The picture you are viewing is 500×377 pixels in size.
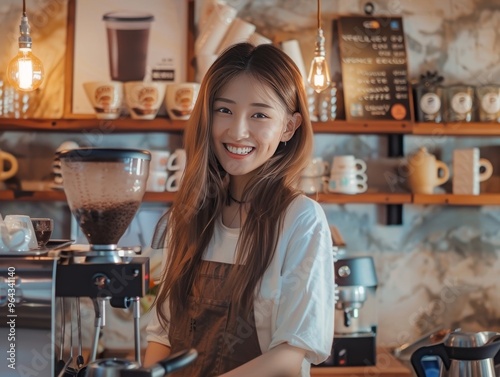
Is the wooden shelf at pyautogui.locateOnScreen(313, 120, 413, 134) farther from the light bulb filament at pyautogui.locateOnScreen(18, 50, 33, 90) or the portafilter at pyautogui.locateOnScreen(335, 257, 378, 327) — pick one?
the light bulb filament at pyautogui.locateOnScreen(18, 50, 33, 90)

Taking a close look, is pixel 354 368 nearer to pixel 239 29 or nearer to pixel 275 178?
pixel 275 178

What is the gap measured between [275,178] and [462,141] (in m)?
1.81

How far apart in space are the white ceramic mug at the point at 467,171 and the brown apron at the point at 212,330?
1.74 metres

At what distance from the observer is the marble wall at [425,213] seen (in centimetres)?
324

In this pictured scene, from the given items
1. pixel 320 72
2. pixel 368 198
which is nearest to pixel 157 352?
pixel 320 72

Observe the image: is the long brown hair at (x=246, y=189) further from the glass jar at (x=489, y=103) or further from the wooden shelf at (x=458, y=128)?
the glass jar at (x=489, y=103)

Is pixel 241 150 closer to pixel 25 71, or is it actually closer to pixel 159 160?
pixel 25 71

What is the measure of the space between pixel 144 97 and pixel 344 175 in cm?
85

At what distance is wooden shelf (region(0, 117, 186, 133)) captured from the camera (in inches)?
117

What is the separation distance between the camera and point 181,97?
295 cm

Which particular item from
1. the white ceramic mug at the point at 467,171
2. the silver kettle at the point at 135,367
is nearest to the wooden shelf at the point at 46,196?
the white ceramic mug at the point at 467,171

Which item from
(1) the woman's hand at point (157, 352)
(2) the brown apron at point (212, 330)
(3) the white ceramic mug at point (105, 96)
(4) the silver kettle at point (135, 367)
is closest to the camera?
(4) the silver kettle at point (135, 367)

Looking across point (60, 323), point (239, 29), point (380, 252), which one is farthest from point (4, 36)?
point (60, 323)

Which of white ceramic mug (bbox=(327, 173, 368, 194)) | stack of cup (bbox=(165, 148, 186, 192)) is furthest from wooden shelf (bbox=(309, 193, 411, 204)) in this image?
stack of cup (bbox=(165, 148, 186, 192))
